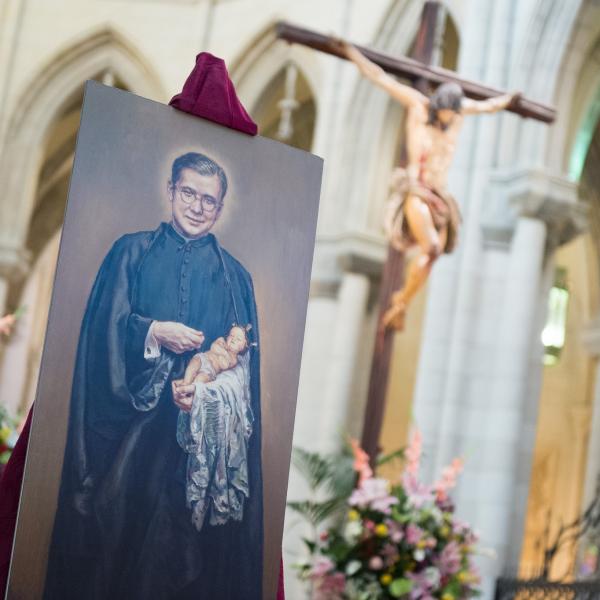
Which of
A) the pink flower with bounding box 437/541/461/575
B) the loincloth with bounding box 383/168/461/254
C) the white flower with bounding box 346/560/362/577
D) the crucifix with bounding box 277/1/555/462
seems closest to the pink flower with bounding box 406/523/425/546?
the pink flower with bounding box 437/541/461/575

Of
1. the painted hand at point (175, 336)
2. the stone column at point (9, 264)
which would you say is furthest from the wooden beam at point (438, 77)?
the stone column at point (9, 264)

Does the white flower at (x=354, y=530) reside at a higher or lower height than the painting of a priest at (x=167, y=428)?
lower

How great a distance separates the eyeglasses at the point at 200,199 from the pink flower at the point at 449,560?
13.3 ft

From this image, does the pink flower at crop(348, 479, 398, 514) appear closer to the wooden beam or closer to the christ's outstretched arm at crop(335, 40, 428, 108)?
the christ's outstretched arm at crop(335, 40, 428, 108)

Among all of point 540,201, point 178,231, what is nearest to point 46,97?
point 540,201

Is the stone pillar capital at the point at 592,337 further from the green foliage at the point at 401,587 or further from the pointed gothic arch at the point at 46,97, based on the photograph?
the green foliage at the point at 401,587

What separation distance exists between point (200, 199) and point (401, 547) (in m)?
3.97

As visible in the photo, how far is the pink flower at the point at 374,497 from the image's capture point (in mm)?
6586

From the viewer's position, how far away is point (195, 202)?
116 inches

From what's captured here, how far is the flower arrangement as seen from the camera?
255 inches

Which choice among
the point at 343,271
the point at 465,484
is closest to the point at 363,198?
the point at 343,271

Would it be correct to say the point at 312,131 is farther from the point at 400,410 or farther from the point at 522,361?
the point at 522,361

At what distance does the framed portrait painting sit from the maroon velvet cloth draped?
39 millimetres

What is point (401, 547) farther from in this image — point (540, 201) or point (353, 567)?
Answer: point (540, 201)
